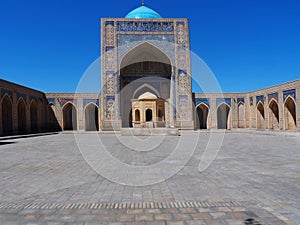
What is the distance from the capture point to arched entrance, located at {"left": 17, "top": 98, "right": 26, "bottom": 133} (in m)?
19.1

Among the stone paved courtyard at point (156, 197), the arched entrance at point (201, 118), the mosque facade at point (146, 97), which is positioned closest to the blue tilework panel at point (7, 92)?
the mosque facade at point (146, 97)

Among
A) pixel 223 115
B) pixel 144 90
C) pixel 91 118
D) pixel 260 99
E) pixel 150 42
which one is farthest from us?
pixel 91 118

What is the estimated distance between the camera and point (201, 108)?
25953mm

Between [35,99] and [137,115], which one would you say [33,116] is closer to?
[35,99]

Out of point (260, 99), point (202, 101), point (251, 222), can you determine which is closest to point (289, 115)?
point (260, 99)

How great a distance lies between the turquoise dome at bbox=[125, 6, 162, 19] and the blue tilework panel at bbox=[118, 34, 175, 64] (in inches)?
174

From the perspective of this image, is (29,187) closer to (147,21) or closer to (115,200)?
(115,200)

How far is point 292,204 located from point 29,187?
3.35 m

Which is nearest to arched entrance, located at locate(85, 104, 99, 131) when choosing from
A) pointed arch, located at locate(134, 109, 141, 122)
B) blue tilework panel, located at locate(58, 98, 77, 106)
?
blue tilework panel, located at locate(58, 98, 77, 106)

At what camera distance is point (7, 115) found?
17.5m

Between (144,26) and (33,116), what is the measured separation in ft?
39.3

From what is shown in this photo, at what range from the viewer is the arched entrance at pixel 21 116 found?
1912 centimetres

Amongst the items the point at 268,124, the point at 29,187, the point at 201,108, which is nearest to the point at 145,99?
the point at 201,108

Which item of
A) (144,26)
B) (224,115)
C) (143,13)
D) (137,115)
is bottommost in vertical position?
(224,115)
